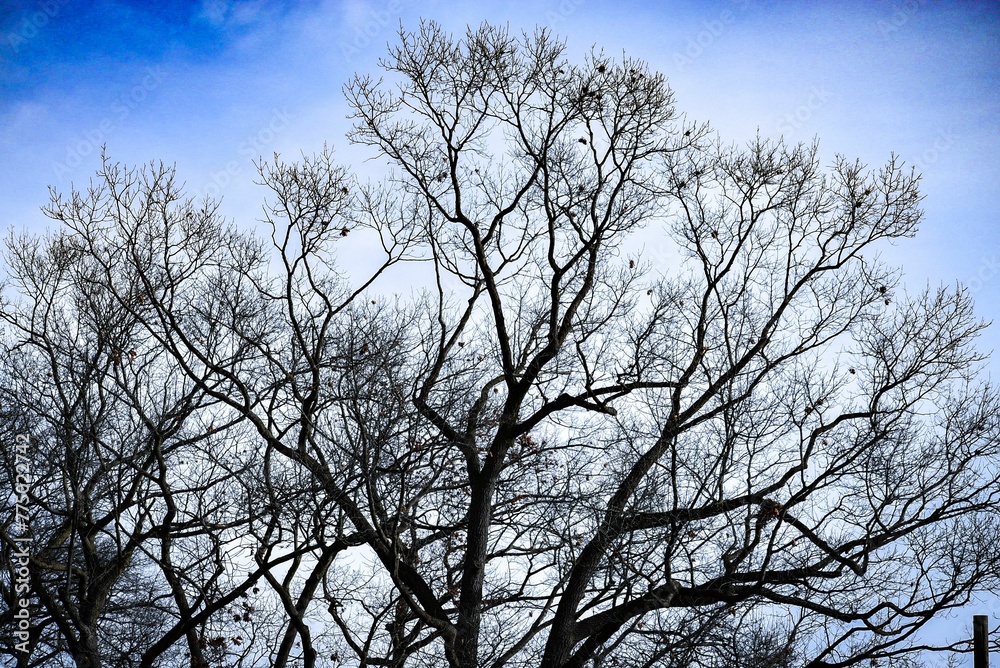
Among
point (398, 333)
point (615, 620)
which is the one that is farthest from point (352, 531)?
point (615, 620)

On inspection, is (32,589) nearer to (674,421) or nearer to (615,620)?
(615,620)

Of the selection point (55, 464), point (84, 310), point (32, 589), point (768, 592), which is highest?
point (84, 310)

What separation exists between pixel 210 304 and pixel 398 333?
2696mm

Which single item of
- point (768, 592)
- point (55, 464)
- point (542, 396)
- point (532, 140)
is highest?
point (532, 140)

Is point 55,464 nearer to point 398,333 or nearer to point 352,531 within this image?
point 352,531

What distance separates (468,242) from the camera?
1117 cm

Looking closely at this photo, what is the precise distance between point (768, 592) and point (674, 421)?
2.18 meters

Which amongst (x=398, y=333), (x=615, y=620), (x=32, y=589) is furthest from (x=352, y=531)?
(x=32, y=589)

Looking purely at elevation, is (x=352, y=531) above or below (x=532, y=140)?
below

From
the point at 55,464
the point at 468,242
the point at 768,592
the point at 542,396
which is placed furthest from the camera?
the point at 468,242

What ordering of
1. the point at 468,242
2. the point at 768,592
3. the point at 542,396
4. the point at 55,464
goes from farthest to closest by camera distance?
the point at 468,242 < the point at 542,396 < the point at 768,592 < the point at 55,464

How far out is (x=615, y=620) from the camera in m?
9.66

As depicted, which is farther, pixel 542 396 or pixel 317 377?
pixel 542 396

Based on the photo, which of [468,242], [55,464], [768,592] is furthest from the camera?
[468,242]
